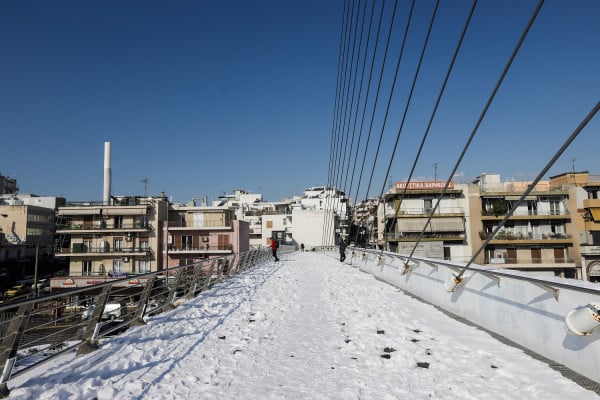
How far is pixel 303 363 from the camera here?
4719 mm

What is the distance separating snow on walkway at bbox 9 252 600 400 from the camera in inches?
149

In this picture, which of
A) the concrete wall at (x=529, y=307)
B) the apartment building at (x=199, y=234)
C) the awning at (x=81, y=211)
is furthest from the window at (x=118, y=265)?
the concrete wall at (x=529, y=307)

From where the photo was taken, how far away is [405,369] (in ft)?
14.5

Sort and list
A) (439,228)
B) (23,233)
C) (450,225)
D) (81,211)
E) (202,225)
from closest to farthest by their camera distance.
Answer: (81,211), (450,225), (439,228), (202,225), (23,233)

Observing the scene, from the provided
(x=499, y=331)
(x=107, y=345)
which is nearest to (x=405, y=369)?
(x=499, y=331)

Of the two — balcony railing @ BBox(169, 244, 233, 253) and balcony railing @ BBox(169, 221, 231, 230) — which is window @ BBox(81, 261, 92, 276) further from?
balcony railing @ BBox(169, 221, 231, 230)

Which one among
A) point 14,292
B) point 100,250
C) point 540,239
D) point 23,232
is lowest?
point 14,292

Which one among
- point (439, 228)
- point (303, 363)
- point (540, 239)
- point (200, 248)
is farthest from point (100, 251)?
point (540, 239)

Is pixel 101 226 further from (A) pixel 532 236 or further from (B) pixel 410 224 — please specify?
(A) pixel 532 236

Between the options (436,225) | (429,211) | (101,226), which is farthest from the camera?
(429,211)

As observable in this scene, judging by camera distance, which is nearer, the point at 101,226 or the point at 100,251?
the point at 100,251

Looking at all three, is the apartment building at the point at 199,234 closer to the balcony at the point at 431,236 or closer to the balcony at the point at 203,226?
the balcony at the point at 203,226

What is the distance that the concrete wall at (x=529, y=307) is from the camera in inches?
155

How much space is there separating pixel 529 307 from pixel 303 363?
2899 mm
